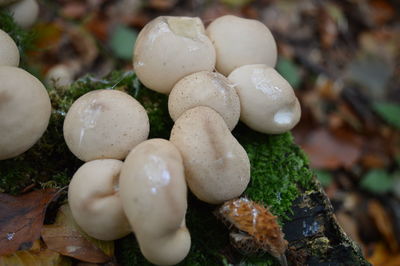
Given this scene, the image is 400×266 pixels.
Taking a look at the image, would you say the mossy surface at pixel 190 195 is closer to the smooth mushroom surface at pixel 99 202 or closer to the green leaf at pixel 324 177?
the smooth mushroom surface at pixel 99 202

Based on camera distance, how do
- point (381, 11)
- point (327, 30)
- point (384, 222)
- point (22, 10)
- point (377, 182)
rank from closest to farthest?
point (22, 10), point (384, 222), point (377, 182), point (327, 30), point (381, 11)

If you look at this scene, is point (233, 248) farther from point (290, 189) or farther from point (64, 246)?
point (64, 246)

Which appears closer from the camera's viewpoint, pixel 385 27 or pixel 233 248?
pixel 233 248

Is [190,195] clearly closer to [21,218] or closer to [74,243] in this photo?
[74,243]

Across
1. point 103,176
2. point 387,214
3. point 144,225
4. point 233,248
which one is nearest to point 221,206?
point 233,248

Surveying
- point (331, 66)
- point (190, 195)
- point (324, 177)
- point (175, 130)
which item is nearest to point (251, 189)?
point (190, 195)

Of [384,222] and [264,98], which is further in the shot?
[384,222]
